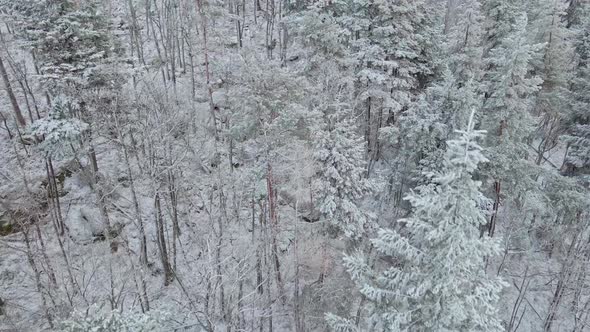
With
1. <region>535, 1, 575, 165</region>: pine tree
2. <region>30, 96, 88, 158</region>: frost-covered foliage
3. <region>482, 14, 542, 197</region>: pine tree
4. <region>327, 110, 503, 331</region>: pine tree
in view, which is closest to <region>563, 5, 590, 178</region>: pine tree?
<region>535, 1, 575, 165</region>: pine tree

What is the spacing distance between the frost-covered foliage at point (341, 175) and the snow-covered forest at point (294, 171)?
0.25ft

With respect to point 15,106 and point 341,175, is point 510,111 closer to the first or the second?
point 341,175

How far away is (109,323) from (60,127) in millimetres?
9258

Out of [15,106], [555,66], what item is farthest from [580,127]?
[15,106]

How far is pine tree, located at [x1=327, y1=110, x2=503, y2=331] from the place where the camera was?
8.45 m

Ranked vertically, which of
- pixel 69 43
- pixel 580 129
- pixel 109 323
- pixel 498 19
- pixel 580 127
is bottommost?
pixel 109 323

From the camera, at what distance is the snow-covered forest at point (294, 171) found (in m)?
16.0

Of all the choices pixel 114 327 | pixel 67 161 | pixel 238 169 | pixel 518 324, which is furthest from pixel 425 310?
pixel 67 161

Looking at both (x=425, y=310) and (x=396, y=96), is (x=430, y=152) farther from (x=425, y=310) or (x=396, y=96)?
(x=425, y=310)

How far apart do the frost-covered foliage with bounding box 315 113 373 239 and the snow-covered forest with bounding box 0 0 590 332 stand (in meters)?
0.08

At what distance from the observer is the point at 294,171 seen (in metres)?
16.9

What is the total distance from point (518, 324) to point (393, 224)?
22.8 ft

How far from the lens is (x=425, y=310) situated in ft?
31.9

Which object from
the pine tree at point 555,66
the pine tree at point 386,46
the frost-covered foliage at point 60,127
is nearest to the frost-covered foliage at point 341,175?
the pine tree at point 386,46
